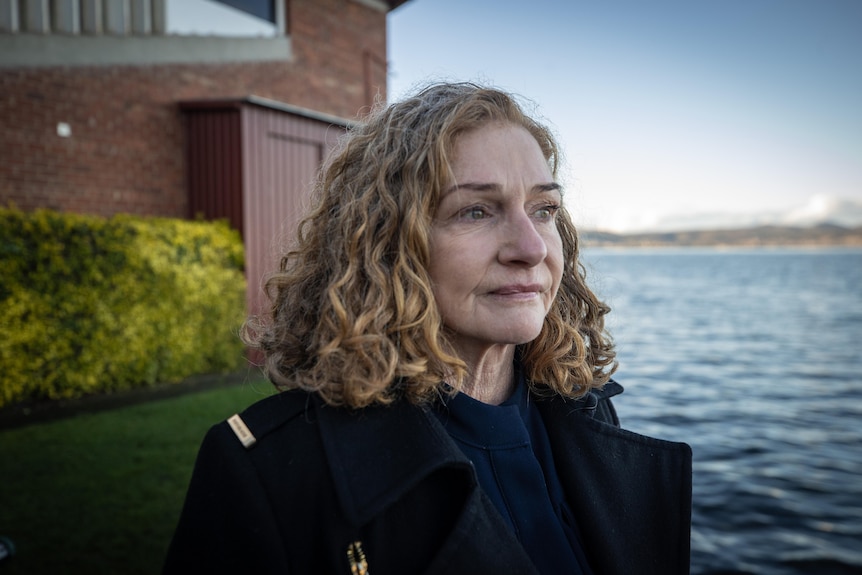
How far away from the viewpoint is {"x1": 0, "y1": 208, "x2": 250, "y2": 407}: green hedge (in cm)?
621

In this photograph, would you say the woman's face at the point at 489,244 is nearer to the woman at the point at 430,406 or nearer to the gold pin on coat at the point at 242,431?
the woman at the point at 430,406

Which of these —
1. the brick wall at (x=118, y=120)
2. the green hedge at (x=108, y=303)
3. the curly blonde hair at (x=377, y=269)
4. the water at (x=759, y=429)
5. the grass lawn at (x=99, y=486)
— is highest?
the brick wall at (x=118, y=120)

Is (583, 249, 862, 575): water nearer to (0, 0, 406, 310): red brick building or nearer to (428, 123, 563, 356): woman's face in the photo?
(428, 123, 563, 356): woman's face

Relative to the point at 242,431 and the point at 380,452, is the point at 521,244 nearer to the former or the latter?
the point at 380,452

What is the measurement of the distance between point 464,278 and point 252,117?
8.70 meters

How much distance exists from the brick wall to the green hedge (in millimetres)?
1287

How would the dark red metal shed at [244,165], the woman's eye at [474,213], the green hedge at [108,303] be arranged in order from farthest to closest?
the dark red metal shed at [244,165]
the green hedge at [108,303]
the woman's eye at [474,213]

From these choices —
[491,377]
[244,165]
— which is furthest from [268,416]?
[244,165]

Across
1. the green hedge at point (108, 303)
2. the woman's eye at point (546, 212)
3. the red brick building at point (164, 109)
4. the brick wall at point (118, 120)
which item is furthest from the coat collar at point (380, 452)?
the brick wall at point (118, 120)

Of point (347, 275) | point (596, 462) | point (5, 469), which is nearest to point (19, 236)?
point (5, 469)

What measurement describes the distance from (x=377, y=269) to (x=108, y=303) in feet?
21.2

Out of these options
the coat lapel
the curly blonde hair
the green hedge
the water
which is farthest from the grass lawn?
the water

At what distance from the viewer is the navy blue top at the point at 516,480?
65.0 inches

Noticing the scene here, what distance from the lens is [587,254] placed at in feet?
8.16
